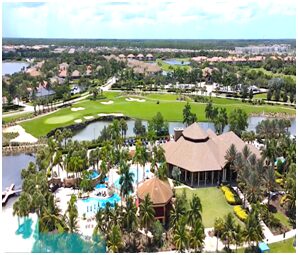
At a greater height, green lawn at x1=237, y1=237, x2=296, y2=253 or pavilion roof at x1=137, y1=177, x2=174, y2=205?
pavilion roof at x1=137, y1=177, x2=174, y2=205

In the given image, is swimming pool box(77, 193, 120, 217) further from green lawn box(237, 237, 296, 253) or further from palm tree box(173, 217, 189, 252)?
green lawn box(237, 237, 296, 253)

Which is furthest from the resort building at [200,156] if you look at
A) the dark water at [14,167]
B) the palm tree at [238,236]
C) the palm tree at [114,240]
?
the dark water at [14,167]

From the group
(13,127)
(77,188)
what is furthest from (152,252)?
(13,127)

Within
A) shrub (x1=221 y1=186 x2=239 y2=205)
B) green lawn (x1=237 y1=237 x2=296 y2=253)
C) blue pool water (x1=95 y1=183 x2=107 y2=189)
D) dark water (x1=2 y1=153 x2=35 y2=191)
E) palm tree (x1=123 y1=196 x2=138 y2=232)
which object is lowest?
dark water (x1=2 y1=153 x2=35 y2=191)

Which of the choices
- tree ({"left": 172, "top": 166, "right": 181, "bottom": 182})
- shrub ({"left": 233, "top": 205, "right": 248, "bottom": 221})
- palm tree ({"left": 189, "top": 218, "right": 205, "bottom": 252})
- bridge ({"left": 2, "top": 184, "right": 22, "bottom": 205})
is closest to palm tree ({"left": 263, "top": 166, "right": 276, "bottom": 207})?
shrub ({"left": 233, "top": 205, "right": 248, "bottom": 221})

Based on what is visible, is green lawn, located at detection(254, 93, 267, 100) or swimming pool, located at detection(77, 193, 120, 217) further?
green lawn, located at detection(254, 93, 267, 100)
